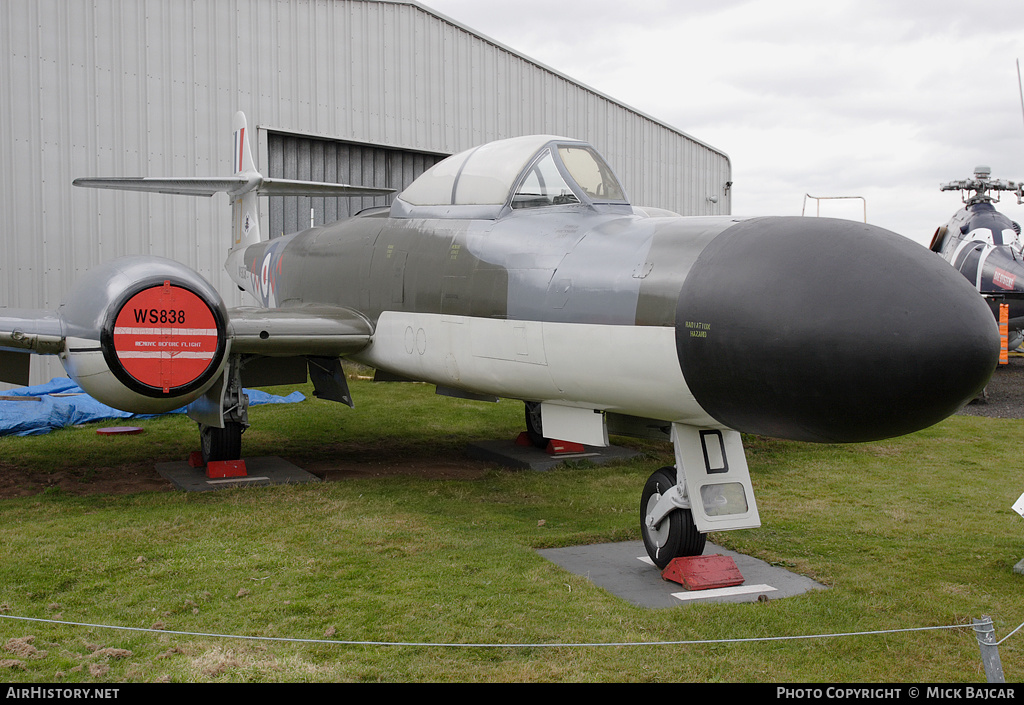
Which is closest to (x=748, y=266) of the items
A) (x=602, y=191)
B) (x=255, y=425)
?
(x=602, y=191)

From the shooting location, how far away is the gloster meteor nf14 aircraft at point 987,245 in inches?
651

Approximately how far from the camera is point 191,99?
44.2ft

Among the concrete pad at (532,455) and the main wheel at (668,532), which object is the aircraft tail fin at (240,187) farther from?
the main wheel at (668,532)

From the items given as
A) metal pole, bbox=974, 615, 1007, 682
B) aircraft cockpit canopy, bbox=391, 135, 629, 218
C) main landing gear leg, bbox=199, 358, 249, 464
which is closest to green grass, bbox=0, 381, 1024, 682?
main landing gear leg, bbox=199, 358, 249, 464

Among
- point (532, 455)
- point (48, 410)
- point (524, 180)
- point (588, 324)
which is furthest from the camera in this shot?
point (48, 410)

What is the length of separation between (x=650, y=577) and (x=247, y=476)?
4107 mm

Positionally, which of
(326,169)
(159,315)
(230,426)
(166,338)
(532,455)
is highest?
(326,169)

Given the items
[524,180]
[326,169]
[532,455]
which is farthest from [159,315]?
[326,169]

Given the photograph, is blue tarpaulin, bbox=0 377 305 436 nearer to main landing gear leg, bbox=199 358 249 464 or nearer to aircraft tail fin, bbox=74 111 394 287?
main landing gear leg, bbox=199 358 249 464

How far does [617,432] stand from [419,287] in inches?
78.0

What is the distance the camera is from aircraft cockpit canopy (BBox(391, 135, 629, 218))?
558 cm

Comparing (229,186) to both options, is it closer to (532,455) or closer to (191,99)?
(191,99)

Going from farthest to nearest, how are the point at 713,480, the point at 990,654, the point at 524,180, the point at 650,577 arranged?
1. the point at 524,180
2. the point at 650,577
3. the point at 713,480
4. the point at 990,654
